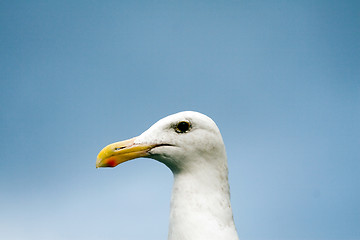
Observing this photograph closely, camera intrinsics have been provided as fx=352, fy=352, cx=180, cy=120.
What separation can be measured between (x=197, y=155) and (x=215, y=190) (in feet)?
1.48

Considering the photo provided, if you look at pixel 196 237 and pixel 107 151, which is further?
A: pixel 107 151

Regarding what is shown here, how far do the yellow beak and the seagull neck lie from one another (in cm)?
49

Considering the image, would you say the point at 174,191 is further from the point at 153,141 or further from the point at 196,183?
the point at 153,141

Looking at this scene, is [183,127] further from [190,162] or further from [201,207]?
[201,207]

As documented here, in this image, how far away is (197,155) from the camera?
4.06 metres

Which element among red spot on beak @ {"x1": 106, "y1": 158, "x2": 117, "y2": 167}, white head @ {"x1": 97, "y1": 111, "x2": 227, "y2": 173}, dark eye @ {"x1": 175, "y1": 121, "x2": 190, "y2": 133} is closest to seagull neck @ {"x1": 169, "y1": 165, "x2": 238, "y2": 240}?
white head @ {"x1": 97, "y1": 111, "x2": 227, "y2": 173}

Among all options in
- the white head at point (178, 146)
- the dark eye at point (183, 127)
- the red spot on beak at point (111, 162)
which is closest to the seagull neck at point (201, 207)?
the white head at point (178, 146)

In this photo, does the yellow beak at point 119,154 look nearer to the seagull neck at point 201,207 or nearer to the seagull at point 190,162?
the seagull at point 190,162

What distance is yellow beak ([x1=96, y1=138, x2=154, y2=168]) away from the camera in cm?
410

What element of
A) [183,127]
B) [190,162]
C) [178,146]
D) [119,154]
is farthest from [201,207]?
[119,154]

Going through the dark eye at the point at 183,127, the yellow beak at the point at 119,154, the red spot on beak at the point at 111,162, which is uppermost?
the dark eye at the point at 183,127

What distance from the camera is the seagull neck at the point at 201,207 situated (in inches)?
152

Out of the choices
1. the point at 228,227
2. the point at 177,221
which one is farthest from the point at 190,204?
the point at 228,227

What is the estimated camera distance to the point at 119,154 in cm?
412
